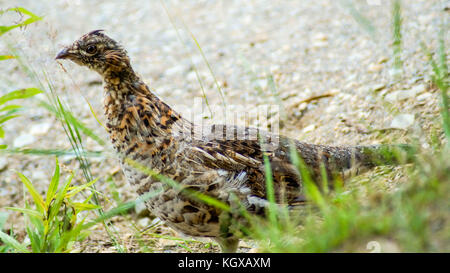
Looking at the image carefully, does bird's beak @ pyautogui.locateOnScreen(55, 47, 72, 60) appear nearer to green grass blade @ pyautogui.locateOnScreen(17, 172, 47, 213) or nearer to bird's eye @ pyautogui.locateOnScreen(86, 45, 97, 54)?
bird's eye @ pyautogui.locateOnScreen(86, 45, 97, 54)

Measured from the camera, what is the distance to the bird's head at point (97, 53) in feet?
12.6

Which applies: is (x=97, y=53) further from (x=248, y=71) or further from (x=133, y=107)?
(x=248, y=71)

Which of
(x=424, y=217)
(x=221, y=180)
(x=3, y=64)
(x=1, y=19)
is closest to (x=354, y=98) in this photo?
(x=221, y=180)

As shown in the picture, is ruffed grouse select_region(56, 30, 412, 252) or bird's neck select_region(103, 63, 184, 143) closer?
ruffed grouse select_region(56, 30, 412, 252)

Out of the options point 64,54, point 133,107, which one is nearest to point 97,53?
point 64,54

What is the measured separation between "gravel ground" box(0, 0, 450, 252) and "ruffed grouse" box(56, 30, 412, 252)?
0.92 feet

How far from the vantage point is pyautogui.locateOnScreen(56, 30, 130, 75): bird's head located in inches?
151

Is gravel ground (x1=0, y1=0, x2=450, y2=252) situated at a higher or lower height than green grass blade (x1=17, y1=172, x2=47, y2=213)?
higher

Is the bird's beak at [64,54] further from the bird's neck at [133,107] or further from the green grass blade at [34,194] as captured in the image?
the green grass blade at [34,194]

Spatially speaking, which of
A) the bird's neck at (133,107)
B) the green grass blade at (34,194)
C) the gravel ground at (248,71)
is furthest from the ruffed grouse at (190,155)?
the green grass blade at (34,194)

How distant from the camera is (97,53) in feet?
12.7

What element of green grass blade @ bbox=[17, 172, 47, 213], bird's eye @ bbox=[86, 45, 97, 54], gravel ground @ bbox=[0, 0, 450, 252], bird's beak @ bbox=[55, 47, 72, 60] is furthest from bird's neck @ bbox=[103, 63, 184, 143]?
green grass blade @ bbox=[17, 172, 47, 213]

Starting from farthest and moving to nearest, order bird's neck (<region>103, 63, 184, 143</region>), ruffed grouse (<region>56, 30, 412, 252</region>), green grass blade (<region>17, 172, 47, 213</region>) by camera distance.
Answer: bird's neck (<region>103, 63, 184, 143</region>)
ruffed grouse (<region>56, 30, 412, 252</region>)
green grass blade (<region>17, 172, 47, 213</region>)
